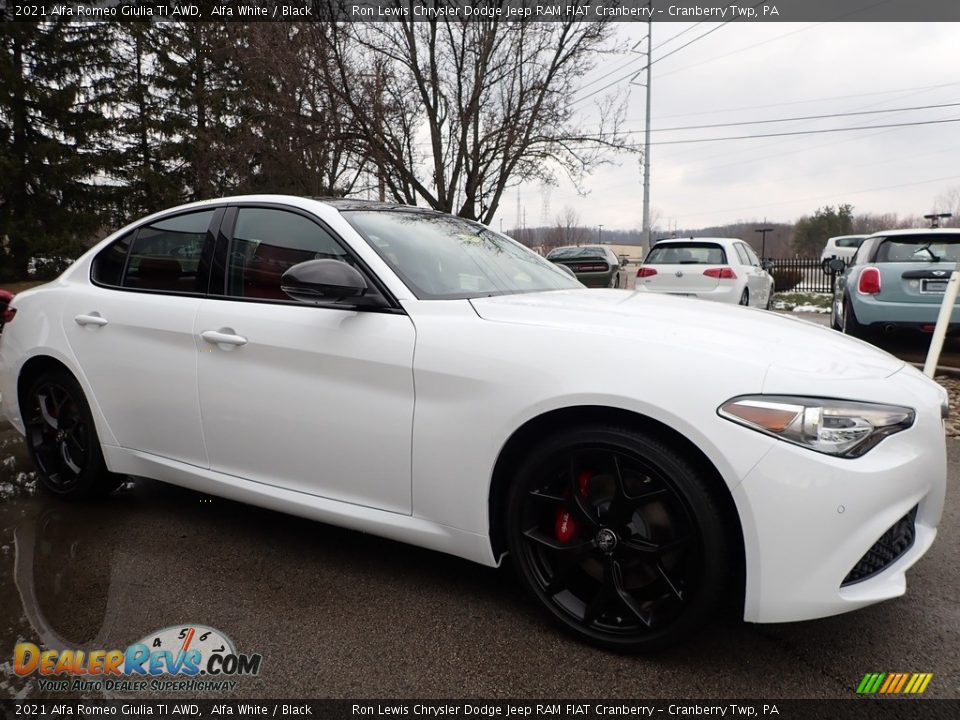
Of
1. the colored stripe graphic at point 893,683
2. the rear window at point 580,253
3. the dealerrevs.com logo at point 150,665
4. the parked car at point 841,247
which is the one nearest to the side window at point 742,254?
the rear window at point 580,253

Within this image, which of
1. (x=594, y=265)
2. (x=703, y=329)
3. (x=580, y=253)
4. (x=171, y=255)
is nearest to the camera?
(x=703, y=329)

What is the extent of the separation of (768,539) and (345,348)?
1530 mm

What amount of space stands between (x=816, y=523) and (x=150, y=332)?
2.74 m

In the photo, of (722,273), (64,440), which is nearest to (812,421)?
Answer: (64,440)

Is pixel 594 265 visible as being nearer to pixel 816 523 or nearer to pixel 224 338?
pixel 224 338

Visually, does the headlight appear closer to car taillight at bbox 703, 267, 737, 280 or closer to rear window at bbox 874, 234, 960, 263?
rear window at bbox 874, 234, 960, 263

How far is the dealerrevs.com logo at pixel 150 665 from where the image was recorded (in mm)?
1921

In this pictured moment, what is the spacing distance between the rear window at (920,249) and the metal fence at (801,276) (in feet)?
54.0

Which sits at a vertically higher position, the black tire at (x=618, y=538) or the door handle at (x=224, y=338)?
the door handle at (x=224, y=338)

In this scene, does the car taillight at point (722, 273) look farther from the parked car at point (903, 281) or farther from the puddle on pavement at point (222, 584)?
the puddle on pavement at point (222, 584)

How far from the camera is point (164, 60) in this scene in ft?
68.5

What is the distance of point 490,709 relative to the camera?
5.92ft

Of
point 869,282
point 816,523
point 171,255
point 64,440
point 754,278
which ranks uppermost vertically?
point 171,255

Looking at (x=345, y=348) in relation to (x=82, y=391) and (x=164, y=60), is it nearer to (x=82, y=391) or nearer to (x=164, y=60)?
(x=82, y=391)
